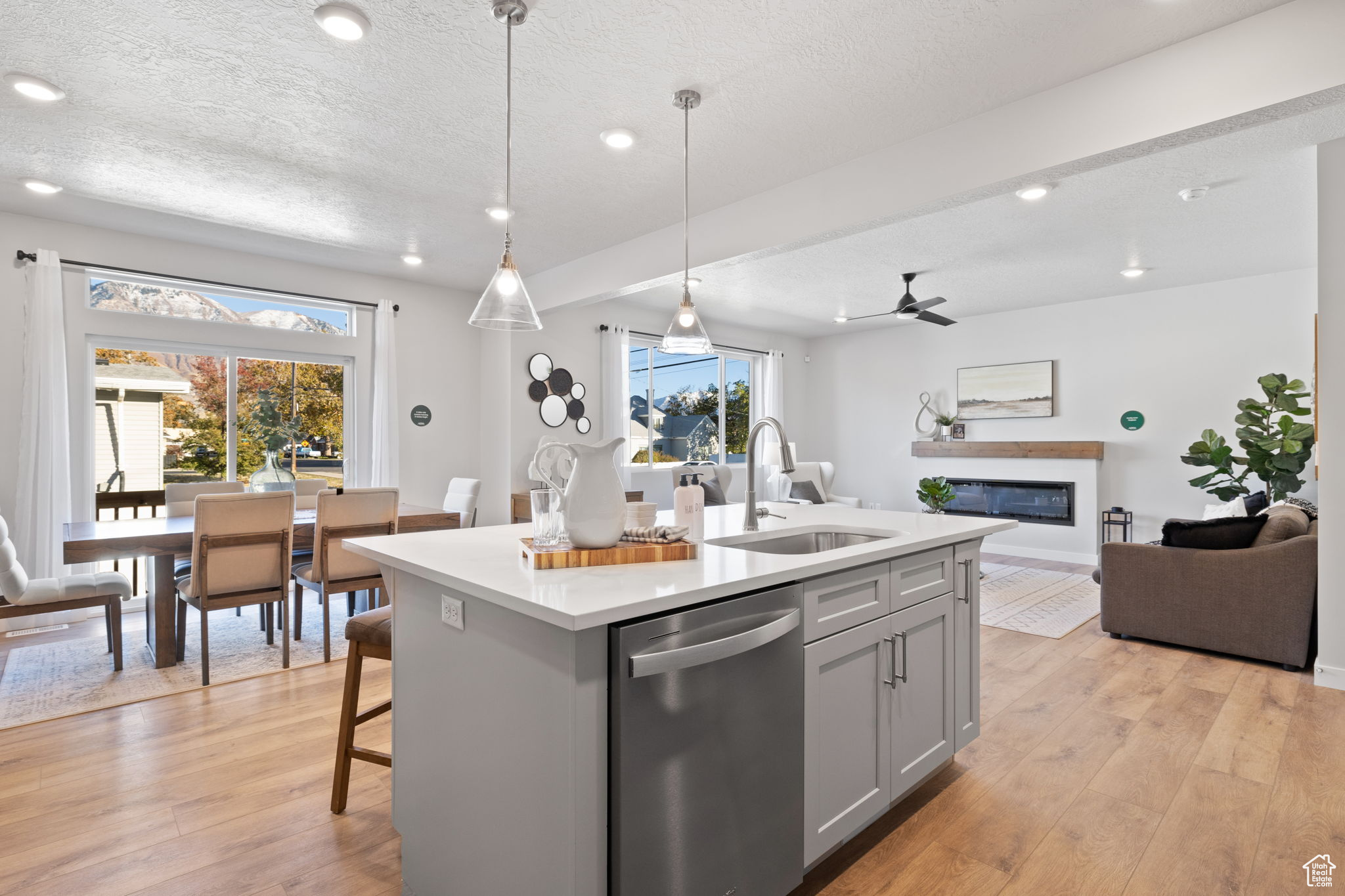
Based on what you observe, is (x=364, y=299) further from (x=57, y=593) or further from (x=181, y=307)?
(x=57, y=593)

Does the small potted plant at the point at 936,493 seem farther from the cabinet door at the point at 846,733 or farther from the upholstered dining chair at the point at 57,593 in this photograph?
the upholstered dining chair at the point at 57,593

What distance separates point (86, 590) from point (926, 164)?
15.0ft

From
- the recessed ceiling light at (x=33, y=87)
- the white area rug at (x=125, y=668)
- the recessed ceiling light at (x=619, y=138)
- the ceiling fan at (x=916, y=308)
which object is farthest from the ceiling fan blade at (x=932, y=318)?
the recessed ceiling light at (x=33, y=87)

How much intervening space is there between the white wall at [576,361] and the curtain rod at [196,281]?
121 centimetres

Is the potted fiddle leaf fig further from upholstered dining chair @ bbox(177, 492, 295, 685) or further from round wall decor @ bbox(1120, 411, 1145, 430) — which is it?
upholstered dining chair @ bbox(177, 492, 295, 685)

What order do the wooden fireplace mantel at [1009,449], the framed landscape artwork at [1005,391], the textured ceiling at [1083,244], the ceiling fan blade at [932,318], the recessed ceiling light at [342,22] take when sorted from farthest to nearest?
the framed landscape artwork at [1005,391], the wooden fireplace mantel at [1009,449], the ceiling fan blade at [932,318], the textured ceiling at [1083,244], the recessed ceiling light at [342,22]

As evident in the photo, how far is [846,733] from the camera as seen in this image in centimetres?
179

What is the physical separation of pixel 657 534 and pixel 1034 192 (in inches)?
128

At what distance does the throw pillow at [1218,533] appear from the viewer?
3.67m

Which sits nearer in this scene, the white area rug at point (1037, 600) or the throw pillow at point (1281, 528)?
the throw pillow at point (1281, 528)

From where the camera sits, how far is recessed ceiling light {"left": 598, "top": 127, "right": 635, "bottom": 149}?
3.03 metres

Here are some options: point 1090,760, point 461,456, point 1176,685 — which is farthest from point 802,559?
point 461,456

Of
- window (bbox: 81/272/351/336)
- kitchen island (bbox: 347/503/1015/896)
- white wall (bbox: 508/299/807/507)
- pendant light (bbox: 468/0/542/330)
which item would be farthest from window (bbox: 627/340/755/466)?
kitchen island (bbox: 347/503/1015/896)

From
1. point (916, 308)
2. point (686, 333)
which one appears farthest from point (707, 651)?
point (916, 308)
